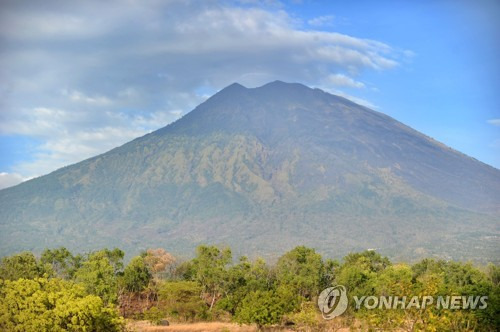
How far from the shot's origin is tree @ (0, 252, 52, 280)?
5644 cm

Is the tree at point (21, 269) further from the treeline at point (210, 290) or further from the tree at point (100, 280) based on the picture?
the tree at point (100, 280)

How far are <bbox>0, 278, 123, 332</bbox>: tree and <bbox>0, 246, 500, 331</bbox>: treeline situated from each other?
5 cm

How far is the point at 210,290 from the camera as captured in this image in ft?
209

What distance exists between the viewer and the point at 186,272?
69562mm

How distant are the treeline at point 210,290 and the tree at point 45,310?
5cm

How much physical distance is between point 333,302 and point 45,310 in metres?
29.4

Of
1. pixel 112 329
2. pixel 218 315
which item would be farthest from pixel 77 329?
pixel 218 315

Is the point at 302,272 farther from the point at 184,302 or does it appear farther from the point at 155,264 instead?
the point at 155,264

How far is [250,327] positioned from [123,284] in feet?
57.3

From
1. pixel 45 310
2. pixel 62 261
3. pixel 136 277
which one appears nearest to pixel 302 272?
pixel 136 277

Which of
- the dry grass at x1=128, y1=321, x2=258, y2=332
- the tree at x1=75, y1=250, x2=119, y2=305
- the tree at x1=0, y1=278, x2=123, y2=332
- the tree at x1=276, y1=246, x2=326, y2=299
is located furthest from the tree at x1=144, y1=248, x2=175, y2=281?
the tree at x1=0, y1=278, x2=123, y2=332

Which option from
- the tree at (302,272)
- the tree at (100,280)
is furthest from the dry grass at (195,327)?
the tree at (302,272)

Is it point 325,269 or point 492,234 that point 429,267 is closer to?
point 325,269

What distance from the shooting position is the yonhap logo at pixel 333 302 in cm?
4636
